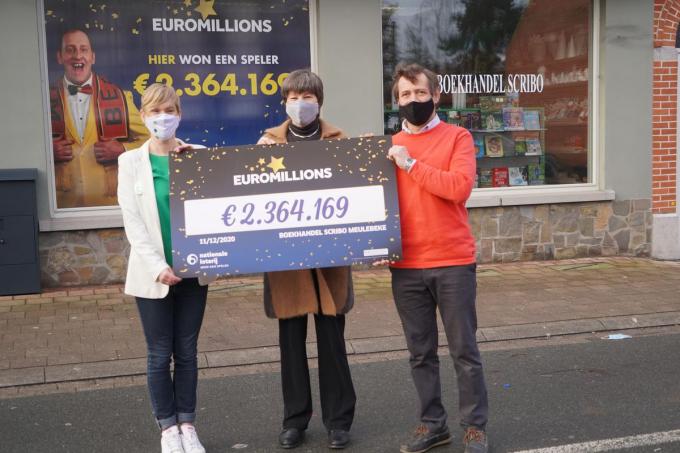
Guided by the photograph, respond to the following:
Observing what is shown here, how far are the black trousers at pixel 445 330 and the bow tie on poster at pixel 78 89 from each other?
18.8ft

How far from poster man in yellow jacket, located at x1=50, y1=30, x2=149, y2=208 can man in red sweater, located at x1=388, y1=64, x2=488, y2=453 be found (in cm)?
551

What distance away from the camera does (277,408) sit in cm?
548

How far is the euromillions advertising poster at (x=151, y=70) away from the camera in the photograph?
909 cm

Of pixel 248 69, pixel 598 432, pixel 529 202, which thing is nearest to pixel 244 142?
pixel 248 69

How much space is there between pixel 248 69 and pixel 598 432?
6096 millimetres

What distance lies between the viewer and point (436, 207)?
4387 mm

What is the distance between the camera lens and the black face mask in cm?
432

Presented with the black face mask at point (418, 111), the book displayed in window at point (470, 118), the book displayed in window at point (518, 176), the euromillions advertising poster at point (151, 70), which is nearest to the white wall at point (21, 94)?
the euromillions advertising poster at point (151, 70)

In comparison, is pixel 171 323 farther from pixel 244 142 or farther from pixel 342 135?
pixel 244 142

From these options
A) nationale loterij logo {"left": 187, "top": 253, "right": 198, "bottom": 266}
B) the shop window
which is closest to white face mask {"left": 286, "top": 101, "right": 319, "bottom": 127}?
nationale loterij logo {"left": 187, "top": 253, "right": 198, "bottom": 266}

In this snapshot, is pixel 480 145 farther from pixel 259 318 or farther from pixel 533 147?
pixel 259 318

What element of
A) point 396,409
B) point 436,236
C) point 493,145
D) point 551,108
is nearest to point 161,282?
point 436,236

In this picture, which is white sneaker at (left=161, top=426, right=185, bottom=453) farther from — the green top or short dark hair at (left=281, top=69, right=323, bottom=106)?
short dark hair at (left=281, top=69, right=323, bottom=106)

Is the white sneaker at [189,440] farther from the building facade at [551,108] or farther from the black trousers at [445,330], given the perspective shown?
the building facade at [551,108]
